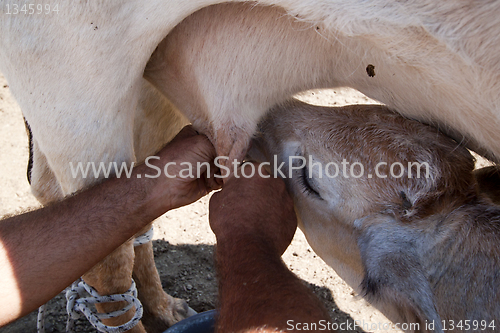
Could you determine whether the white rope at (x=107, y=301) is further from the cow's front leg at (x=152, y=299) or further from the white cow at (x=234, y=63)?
the white cow at (x=234, y=63)

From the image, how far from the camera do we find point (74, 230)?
157 cm

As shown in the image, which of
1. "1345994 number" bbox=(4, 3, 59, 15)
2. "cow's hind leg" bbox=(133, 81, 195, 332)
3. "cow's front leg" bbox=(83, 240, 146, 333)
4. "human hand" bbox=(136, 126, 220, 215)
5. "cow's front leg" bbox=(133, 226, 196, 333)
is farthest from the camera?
"cow's front leg" bbox=(133, 226, 196, 333)

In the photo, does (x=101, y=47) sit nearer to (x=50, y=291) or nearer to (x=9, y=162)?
(x=50, y=291)

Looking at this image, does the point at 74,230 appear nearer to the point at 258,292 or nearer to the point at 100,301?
the point at 100,301

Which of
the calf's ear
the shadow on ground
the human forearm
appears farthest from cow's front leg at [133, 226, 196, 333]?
the calf's ear

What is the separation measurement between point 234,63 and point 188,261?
1.71m

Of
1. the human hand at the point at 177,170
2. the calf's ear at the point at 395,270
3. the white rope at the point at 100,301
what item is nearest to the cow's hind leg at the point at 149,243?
the white rope at the point at 100,301

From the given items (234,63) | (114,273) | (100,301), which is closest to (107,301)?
(100,301)

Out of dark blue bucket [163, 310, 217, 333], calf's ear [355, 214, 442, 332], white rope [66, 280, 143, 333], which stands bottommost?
dark blue bucket [163, 310, 217, 333]

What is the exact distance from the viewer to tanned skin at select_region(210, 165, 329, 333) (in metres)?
1.20

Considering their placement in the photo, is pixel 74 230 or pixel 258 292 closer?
pixel 258 292

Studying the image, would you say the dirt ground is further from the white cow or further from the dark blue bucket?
the white cow

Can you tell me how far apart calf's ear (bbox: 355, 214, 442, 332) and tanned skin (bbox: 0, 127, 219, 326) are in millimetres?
684

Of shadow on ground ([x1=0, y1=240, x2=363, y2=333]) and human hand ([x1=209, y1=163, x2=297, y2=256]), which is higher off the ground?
human hand ([x1=209, y1=163, x2=297, y2=256])
